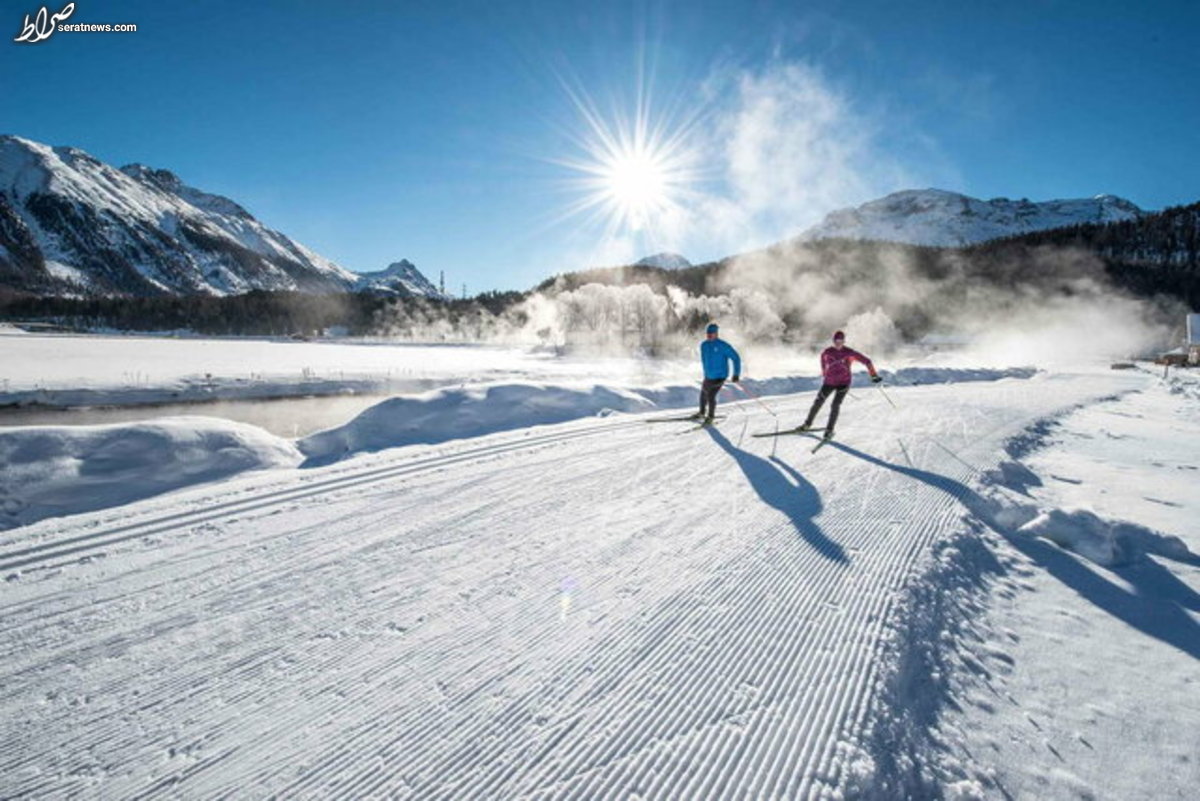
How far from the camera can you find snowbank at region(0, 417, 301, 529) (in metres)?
5.39

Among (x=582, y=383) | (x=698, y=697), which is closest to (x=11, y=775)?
(x=698, y=697)

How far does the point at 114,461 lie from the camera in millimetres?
6074

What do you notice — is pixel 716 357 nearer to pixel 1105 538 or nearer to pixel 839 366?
pixel 839 366

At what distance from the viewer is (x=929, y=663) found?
272 cm

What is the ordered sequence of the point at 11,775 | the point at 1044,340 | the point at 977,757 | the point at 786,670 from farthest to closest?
the point at 1044,340
the point at 786,670
the point at 977,757
the point at 11,775

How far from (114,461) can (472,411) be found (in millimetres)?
5005

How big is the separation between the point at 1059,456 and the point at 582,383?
9.08 m

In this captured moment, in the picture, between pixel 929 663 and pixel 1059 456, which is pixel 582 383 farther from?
pixel 929 663

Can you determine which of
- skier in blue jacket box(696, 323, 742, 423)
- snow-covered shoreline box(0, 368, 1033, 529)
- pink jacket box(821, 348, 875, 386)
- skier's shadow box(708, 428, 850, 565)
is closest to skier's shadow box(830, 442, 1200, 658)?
skier's shadow box(708, 428, 850, 565)

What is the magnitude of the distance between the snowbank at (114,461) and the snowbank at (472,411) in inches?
34.9

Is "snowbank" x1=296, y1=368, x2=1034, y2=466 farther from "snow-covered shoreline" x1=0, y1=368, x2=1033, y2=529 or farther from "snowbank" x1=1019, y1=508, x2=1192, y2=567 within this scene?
"snowbank" x1=1019, y1=508, x2=1192, y2=567

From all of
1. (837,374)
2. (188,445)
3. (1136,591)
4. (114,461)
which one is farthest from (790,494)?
(114,461)

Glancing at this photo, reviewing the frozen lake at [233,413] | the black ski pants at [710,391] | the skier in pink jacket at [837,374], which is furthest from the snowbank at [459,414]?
the frozen lake at [233,413]

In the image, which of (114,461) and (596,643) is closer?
(596,643)
